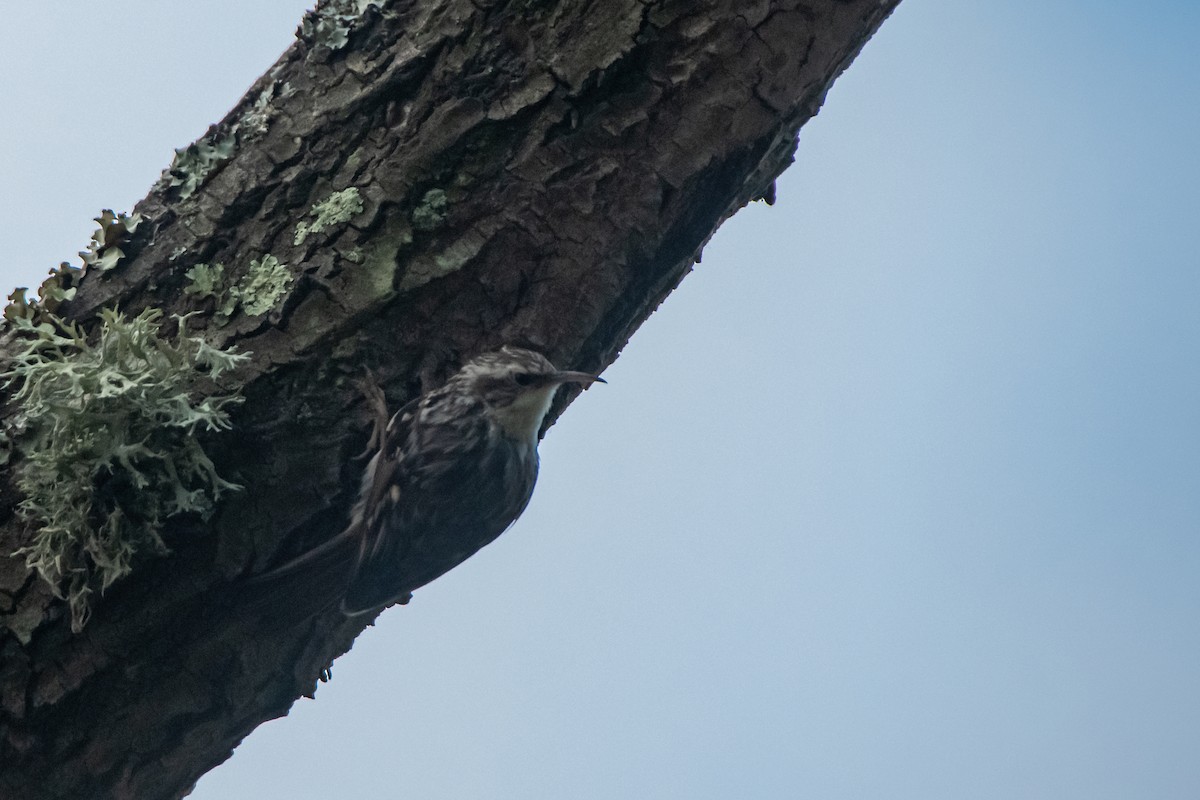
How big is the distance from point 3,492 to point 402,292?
724 mm

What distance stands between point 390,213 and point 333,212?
0.33ft

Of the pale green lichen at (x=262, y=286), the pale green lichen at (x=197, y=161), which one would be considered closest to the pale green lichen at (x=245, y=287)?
the pale green lichen at (x=262, y=286)

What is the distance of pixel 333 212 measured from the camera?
6.13 feet

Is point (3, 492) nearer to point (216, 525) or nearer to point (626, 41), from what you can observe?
point (216, 525)

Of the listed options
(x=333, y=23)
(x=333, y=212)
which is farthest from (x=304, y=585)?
(x=333, y=23)

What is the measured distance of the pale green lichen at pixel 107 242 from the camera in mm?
1865

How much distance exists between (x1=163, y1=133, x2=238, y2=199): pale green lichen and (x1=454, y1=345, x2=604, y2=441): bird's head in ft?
1.89

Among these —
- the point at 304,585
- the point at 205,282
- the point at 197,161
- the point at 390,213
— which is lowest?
the point at 304,585

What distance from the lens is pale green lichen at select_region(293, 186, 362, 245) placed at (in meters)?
1.86

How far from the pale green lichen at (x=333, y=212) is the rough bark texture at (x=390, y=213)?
1 cm

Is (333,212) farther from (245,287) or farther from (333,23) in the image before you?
(333,23)

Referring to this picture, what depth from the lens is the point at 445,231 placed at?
1.88 metres

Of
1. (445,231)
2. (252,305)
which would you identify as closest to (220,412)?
(252,305)

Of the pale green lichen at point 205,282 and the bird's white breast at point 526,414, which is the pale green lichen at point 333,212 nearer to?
the pale green lichen at point 205,282
